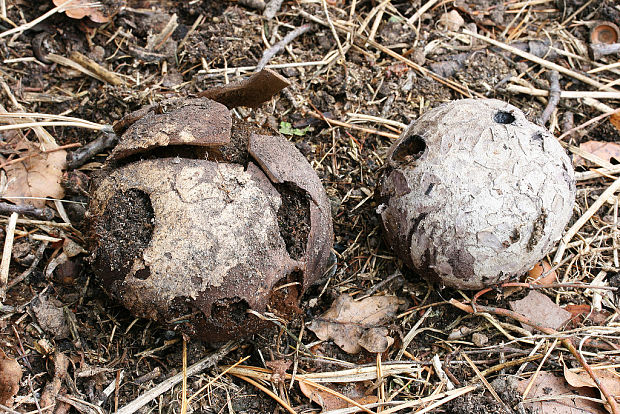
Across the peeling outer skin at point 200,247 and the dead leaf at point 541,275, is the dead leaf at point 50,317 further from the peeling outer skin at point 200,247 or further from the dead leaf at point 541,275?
the dead leaf at point 541,275

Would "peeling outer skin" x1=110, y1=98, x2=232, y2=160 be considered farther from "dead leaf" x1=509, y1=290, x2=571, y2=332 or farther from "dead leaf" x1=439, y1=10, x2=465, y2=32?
"dead leaf" x1=439, y1=10, x2=465, y2=32

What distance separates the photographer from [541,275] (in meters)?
3.76

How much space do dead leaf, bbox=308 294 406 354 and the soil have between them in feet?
0.20

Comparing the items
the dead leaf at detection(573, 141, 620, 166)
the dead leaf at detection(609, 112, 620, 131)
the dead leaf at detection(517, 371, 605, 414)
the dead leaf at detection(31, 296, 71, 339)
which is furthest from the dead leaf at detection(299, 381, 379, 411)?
the dead leaf at detection(609, 112, 620, 131)

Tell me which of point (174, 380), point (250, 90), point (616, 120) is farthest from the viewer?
point (616, 120)

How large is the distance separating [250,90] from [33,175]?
137 cm

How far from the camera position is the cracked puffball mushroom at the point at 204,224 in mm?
2812

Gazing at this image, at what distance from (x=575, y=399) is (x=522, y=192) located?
3.78 ft

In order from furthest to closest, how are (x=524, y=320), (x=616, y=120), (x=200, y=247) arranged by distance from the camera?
1. (x=616, y=120)
2. (x=524, y=320)
3. (x=200, y=247)

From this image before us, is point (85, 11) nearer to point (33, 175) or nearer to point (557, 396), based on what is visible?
point (33, 175)

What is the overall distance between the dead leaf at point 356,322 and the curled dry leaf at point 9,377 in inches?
58.7

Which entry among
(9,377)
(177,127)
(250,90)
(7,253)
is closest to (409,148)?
(250,90)

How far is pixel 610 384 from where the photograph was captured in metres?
3.34

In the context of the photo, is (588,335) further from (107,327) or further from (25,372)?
(25,372)
